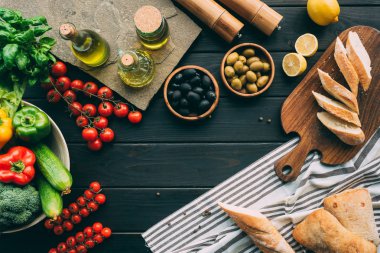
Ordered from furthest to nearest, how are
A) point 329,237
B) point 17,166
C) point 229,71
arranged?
point 229,71 → point 329,237 → point 17,166

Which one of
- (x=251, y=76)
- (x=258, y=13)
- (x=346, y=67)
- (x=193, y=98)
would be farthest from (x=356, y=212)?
(x=258, y=13)

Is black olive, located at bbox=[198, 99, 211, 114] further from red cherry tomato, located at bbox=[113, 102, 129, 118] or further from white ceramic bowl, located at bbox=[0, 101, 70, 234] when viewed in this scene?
white ceramic bowl, located at bbox=[0, 101, 70, 234]

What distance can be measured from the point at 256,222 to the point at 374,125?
0.66 m

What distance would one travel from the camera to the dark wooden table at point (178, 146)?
1.88 m

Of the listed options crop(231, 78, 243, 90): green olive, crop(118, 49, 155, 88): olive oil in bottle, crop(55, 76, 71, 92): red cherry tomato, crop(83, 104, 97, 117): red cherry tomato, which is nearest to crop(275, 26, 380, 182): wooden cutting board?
crop(231, 78, 243, 90): green olive

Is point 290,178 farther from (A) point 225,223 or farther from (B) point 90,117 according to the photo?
(B) point 90,117

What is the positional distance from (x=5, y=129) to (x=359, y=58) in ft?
4.68

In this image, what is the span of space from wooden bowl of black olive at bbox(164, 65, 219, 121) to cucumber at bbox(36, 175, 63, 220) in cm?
58

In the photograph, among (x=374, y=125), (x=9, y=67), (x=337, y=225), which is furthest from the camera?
(x=374, y=125)

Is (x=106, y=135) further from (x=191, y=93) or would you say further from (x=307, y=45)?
(x=307, y=45)

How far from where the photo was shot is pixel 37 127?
1.59m

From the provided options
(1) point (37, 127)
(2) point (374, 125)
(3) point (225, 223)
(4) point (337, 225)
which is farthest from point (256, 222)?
(1) point (37, 127)

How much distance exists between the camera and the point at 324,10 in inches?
69.4

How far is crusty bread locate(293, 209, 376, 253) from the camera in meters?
1.70
